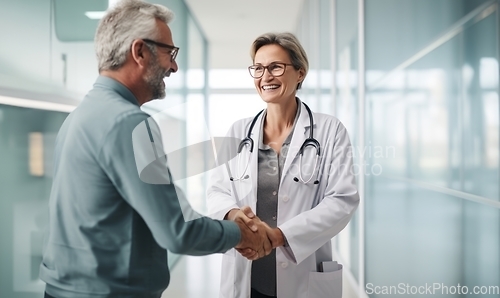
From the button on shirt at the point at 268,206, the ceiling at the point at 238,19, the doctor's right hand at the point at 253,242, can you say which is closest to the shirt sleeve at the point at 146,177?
the doctor's right hand at the point at 253,242

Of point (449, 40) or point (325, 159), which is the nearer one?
point (325, 159)

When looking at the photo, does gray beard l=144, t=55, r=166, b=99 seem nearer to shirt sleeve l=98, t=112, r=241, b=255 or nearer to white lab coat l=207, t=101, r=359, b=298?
shirt sleeve l=98, t=112, r=241, b=255

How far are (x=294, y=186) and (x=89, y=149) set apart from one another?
2.47ft

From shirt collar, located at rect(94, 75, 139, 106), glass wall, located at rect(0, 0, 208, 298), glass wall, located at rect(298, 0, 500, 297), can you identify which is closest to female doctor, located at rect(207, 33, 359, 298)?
glass wall, located at rect(0, 0, 208, 298)

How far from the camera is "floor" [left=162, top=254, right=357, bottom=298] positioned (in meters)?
3.52

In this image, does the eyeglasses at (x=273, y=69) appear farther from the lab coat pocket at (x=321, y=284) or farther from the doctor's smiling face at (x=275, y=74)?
the lab coat pocket at (x=321, y=284)

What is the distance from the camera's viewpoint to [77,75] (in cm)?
256

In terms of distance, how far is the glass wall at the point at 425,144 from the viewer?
1.42 meters

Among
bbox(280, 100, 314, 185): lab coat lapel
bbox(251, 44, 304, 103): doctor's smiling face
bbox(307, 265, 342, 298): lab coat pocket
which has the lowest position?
bbox(307, 265, 342, 298): lab coat pocket

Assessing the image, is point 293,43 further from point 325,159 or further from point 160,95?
point 160,95

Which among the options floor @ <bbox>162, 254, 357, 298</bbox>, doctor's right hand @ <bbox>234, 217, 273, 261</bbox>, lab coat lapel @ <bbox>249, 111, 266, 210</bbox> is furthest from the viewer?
floor @ <bbox>162, 254, 357, 298</bbox>

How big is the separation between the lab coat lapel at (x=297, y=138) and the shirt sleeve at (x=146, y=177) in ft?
1.90

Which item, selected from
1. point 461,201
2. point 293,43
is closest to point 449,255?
point 461,201

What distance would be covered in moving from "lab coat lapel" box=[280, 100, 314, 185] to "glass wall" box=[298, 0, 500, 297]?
0.54 m
